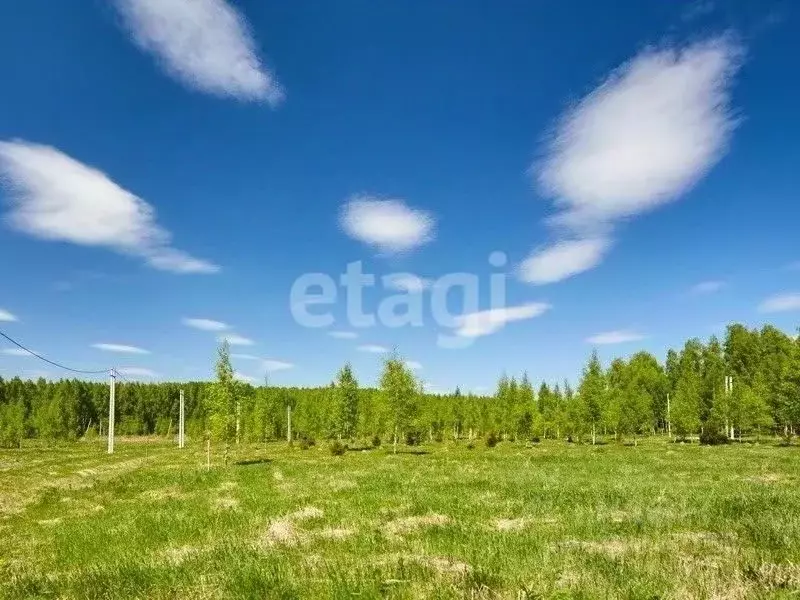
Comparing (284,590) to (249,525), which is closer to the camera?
(284,590)

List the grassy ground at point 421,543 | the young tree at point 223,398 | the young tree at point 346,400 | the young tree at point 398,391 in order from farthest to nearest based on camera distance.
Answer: the young tree at point 346,400 → the young tree at point 398,391 → the young tree at point 223,398 → the grassy ground at point 421,543

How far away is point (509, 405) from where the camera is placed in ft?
313

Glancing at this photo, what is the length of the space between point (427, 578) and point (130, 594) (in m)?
3.76

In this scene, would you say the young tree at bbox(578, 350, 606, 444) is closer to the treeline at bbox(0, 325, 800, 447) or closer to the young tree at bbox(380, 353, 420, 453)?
the treeline at bbox(0, 325, 800, 447)

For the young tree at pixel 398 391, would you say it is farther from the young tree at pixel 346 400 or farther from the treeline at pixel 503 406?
the young tree at pixel 346 400

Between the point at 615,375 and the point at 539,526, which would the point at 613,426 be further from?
the point at 539,526

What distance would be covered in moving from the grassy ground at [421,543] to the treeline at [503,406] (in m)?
23.1

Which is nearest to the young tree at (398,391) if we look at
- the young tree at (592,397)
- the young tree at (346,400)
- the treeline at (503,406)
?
the treeline at (503,406)

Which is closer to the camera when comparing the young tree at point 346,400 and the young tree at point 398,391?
the young tree at point 398,391

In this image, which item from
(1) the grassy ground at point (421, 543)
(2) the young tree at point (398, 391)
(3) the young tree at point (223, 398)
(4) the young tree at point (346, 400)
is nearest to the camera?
(1) the grassy ground at point (421, 543)

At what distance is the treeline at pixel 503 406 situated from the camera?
57656 millimetres

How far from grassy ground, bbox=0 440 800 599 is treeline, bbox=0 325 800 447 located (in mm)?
23105

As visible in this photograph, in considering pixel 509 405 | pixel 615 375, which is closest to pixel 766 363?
pixel 615 375

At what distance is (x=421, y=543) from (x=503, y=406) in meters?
92.8
